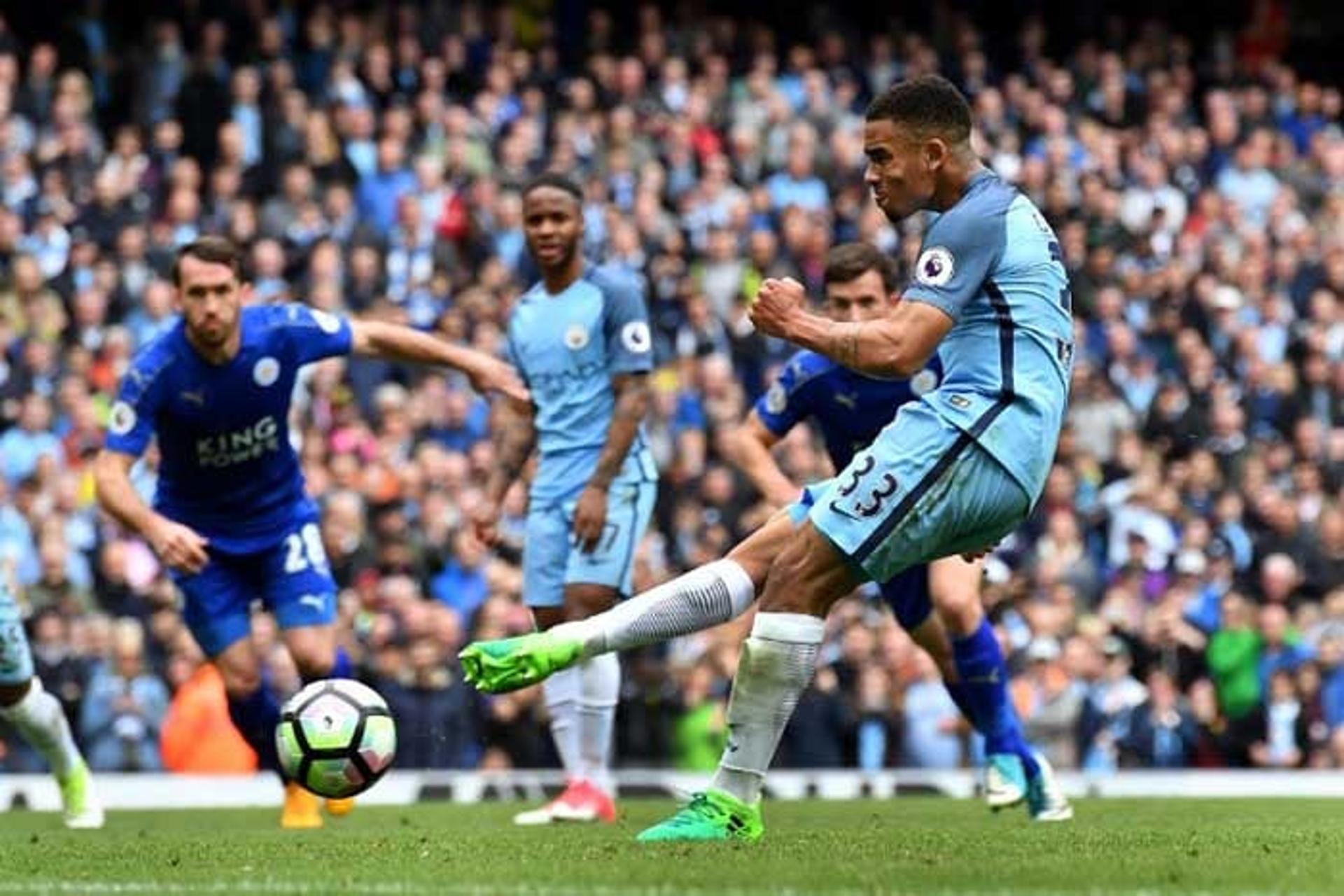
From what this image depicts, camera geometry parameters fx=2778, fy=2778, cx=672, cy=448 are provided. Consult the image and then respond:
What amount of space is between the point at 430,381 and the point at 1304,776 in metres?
7.33

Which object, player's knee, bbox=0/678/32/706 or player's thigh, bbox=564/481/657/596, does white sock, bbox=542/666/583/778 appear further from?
player's knee, bbox=0/678/32/706

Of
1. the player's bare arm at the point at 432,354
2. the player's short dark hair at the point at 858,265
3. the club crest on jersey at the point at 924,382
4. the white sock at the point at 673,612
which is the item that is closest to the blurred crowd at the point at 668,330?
the player's bare arm at the point at 432,354

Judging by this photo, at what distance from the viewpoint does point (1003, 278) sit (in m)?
9.16

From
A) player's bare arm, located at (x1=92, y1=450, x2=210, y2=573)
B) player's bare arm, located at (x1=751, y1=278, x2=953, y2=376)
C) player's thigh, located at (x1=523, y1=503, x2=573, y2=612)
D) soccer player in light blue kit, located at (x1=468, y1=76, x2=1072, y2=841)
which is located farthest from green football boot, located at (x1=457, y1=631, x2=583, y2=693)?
player's thigh, located at (x1=523, y1=503, x2=573, y2=612)

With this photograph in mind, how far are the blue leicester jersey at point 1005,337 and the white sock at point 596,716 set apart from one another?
4016mm

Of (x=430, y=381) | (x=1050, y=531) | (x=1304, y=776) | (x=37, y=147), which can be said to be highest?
(x=37, y=147)

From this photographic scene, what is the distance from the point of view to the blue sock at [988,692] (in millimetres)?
12422

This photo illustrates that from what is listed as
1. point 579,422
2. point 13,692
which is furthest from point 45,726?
point 579,422

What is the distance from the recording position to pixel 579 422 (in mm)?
13133

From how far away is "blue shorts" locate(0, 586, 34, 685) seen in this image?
1205 cm

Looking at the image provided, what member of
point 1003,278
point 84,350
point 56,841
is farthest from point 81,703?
point 1003,278

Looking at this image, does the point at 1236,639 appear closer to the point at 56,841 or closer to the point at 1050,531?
the point at 1050,531

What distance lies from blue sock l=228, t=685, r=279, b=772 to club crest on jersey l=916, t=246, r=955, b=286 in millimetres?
4865

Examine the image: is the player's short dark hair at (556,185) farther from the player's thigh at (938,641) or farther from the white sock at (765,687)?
the white sock at (765,687)
